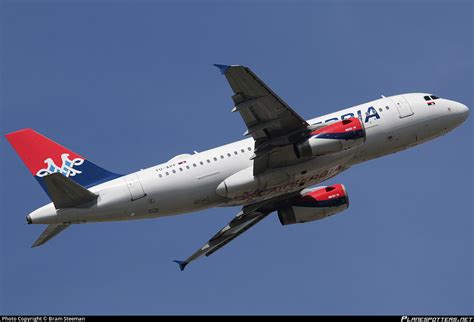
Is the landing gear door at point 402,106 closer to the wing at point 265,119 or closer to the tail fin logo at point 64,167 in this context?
the wing at point 265,119

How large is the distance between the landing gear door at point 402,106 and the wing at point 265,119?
7614mm

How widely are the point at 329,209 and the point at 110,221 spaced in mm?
16260

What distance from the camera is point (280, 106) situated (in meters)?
56.4

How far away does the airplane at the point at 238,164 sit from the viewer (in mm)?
55406

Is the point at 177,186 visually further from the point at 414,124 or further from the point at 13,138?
the point at 414,124


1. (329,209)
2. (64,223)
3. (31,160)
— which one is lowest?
(329,209)

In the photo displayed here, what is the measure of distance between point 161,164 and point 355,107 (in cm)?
1375

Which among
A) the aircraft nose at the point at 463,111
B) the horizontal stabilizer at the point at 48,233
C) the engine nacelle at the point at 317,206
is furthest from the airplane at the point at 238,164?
the aircraft nose at the point at 463,111

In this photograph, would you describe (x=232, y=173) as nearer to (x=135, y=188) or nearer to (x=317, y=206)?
(x=135, y=188)

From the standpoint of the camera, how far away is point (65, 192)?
54844 mm

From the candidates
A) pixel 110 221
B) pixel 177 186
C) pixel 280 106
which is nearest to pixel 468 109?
pixel 280 106

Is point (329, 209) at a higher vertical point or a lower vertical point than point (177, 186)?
lower

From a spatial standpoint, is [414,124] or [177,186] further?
[414,124]

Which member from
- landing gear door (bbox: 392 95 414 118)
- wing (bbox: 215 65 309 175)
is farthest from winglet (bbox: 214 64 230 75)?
landing gear door (bbox: 392 95 414 118)
